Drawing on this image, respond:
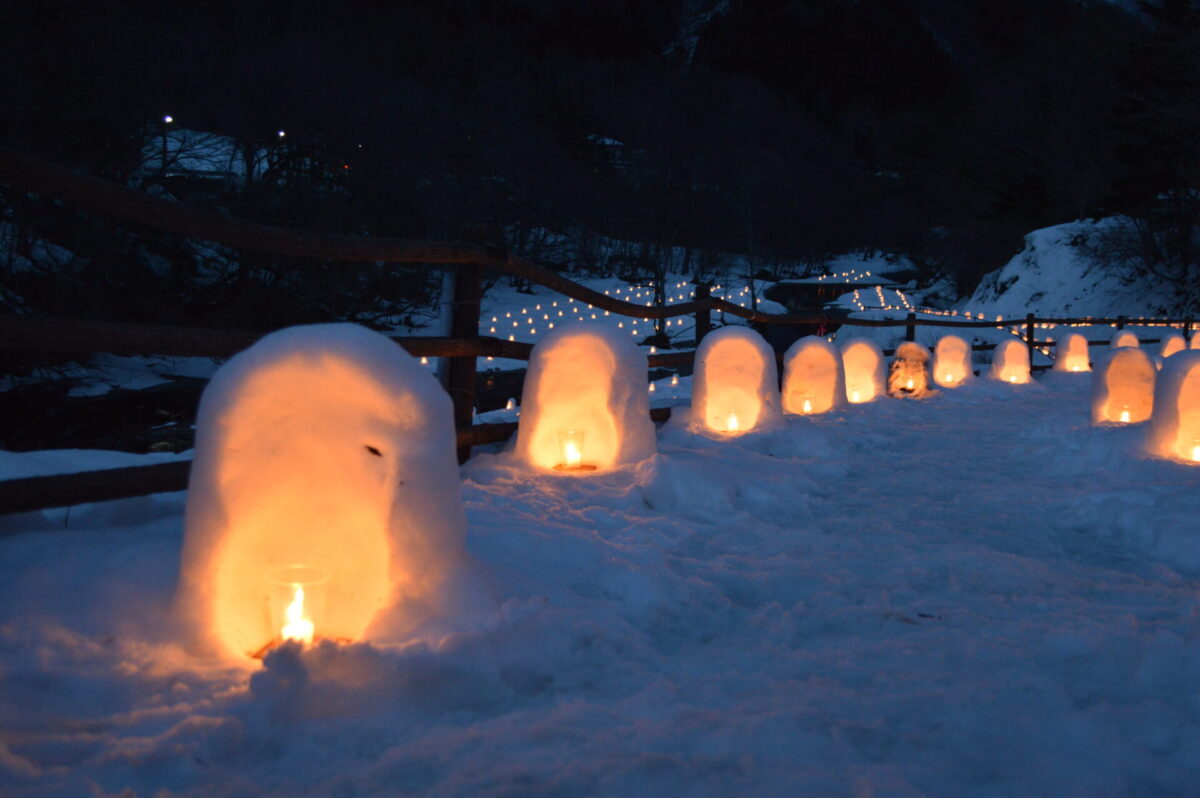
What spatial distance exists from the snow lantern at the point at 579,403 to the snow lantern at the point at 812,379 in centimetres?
371

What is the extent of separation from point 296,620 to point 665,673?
3.37 ft

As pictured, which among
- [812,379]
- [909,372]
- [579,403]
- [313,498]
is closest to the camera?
[313,498]

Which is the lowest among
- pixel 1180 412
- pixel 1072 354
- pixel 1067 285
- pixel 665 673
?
pixel 665 673

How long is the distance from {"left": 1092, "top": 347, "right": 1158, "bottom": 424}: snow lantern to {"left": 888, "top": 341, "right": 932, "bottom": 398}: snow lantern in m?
2.79

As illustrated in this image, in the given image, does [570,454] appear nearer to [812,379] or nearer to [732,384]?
[732,384]

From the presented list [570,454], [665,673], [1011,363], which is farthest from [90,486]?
[1011,363]

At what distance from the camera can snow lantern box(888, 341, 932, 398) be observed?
378 inches

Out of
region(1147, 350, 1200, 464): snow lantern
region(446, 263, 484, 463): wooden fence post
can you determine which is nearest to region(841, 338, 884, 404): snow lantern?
region(1147, 350, 1200, 464): snow lantern

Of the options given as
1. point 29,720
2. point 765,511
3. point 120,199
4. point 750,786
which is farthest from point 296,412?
point 765,511

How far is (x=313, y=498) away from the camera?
216 centimetres

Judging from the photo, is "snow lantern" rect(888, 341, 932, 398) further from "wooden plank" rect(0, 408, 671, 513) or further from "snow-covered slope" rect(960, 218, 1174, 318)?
"snow-covered slope" rect(960, 218, 1174, 318)

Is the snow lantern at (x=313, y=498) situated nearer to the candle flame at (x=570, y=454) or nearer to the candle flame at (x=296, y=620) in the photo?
the candle flame at (x=296, y=620)

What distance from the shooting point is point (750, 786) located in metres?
1.59

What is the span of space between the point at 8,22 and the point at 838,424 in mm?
9450
